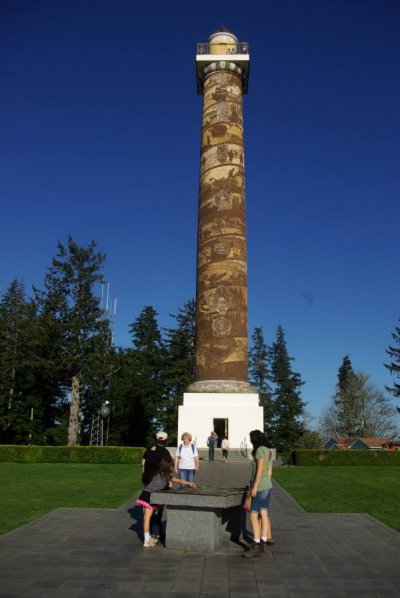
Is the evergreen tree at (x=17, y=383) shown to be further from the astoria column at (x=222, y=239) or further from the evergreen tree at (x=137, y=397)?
the astoria column at (x=222, y=239)

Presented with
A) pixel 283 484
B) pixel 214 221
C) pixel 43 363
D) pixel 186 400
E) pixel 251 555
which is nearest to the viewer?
pixel 251 555

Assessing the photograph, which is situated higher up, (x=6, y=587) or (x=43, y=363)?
(x=43, y=363)

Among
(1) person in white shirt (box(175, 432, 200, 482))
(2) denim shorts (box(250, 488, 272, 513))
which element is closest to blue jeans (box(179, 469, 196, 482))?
(1) person in white shirt (box(175, 432, 200, 482))

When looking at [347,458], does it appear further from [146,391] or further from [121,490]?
[146,391]

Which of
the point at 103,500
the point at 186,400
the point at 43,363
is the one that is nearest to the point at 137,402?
the point at 43,363

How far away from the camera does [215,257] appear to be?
25891 mm

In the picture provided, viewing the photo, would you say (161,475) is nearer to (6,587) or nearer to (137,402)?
(6,587)

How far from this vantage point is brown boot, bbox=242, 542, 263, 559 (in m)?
6.26

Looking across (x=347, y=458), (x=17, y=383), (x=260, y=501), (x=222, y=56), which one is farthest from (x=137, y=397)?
(x=260, y=501)

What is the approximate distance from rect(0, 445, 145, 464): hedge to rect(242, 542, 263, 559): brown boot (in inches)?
628

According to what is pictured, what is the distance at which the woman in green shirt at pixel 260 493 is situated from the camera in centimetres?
647

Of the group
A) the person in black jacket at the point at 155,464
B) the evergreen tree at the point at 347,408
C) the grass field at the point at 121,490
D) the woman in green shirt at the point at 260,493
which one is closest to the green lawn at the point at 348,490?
the grass field at the point at 121,490

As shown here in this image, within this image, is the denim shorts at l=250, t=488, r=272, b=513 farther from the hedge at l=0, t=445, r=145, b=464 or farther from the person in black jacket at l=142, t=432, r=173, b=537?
the hedge at l=0, t=445, r=145, b=464

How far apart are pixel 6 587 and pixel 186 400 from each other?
64.2 ft
